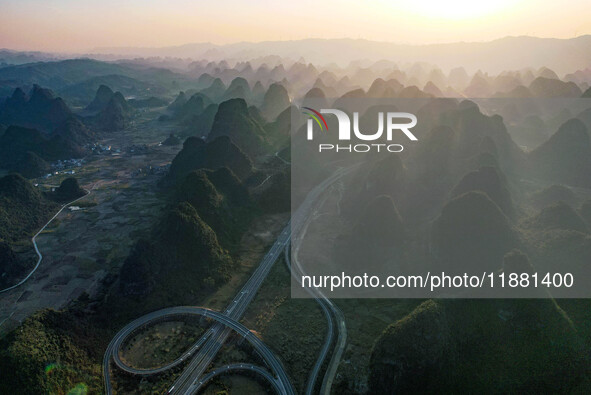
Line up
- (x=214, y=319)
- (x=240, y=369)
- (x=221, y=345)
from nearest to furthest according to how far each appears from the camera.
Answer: (x=240, y=369), (x=221, y=345), (x=214, y=319)

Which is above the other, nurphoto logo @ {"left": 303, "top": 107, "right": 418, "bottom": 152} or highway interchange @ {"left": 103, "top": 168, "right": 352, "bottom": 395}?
nurphoto logo @ {"left": 303, "top": 107, "right": 418, "bottom": 152}

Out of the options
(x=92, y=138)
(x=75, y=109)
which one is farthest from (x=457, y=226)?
(x=75, y=109)

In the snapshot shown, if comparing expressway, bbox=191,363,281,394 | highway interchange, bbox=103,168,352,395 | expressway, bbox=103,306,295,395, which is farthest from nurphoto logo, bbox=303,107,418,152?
expressway, bbox=191,363,281,394

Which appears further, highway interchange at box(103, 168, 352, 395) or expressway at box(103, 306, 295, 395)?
expressway at box(103, 306, 295, 395)

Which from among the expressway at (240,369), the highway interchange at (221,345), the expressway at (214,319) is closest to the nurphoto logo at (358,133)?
the highway interchange at (221,345)

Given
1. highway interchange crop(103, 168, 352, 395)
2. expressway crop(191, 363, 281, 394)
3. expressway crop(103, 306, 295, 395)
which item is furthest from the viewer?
expressway crop(103, 306, 295, 395)

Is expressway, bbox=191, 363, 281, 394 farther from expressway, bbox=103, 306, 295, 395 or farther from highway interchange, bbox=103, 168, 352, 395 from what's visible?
expressway, bbox=103, 306, 295, 395

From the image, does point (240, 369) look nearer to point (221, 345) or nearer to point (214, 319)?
point (221, 345)

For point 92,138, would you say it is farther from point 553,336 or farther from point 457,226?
point 553,336

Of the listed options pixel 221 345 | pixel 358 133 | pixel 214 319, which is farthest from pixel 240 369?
pixel 358 133

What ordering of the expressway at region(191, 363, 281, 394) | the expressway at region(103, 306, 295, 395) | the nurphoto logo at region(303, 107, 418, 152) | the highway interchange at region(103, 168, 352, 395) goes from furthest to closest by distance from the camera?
the nurphoto logo at region(303, 107, 418, 152), the expressway at region(103, 306, 295, 395), the highway interchange at region(103, 168, 352, 395), the expressway at region(191, 363, 281, 394)

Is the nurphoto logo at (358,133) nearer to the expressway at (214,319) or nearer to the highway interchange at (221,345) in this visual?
the highway interchange at (221,345)
